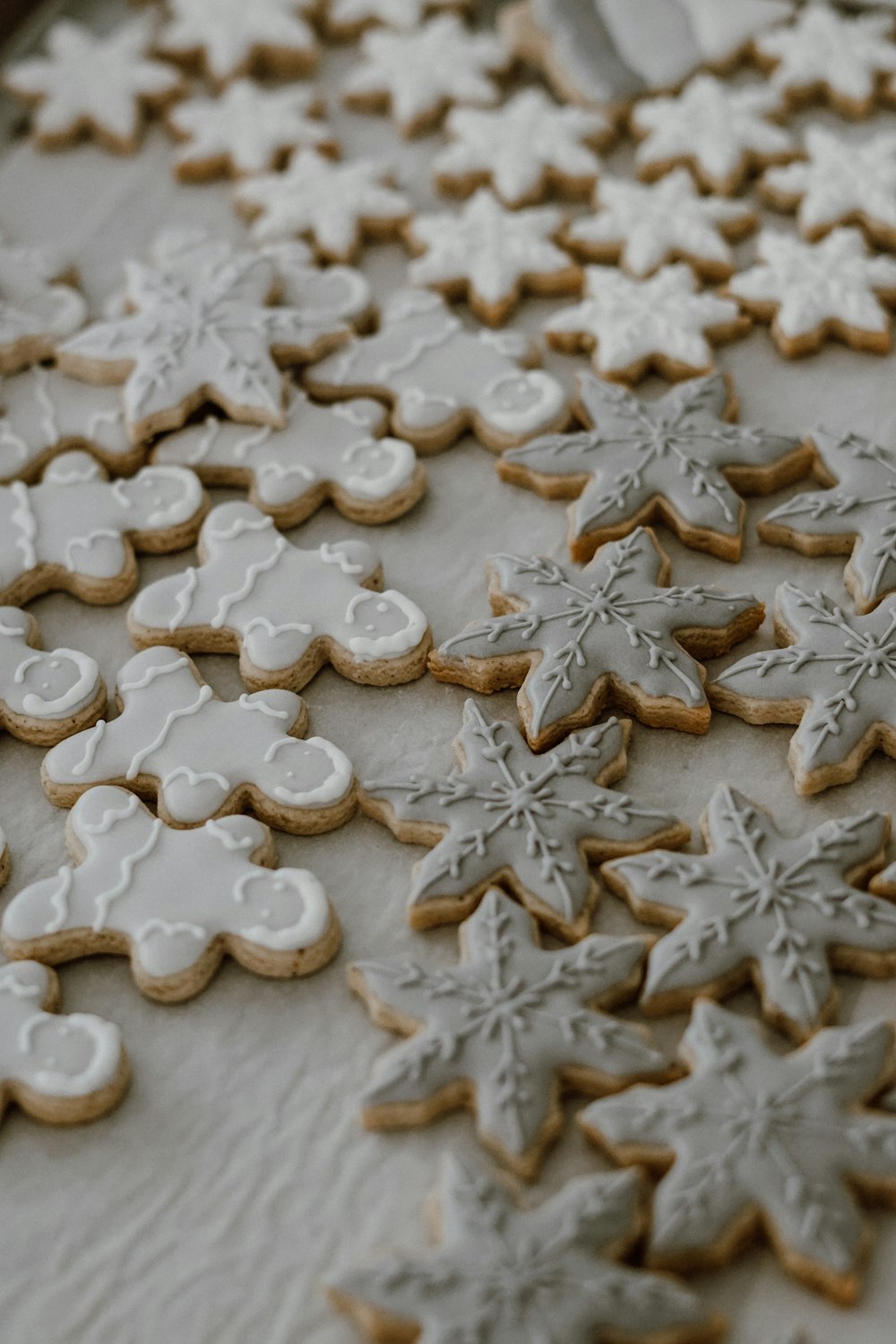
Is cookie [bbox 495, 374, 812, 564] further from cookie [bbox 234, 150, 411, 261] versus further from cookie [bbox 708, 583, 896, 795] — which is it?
cookie [bbox 234, 150, 411, 261]

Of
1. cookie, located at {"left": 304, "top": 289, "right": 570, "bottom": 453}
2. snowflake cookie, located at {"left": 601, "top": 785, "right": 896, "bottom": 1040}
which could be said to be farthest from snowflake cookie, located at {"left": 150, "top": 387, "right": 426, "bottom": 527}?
snowflake cookie, located at {"left": 601, "top": 785, "right": 896, "bottom": 1040}

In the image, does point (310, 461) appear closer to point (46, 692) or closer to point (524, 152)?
point (46, 692)

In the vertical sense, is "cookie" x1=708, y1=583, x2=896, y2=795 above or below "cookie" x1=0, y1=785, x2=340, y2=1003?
below

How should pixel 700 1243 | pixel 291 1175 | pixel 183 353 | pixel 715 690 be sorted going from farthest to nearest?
pixel 183 353
pixel 715 690
pixel 291 1175
pixel 700 1243

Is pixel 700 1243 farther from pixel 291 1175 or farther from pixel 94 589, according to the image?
pixel 94 589

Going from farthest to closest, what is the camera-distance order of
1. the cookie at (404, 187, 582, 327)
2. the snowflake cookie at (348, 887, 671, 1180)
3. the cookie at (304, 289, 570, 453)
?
1. the cookie at (404, 187, 582, 327)
2. the cookie at (304, 289, 570, 453)
3. the snowflake cookie at (348, 887, 671, 1180)

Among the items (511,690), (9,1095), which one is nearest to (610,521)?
(511,690)

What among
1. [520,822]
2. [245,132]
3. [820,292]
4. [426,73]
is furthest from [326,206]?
[520,822]
